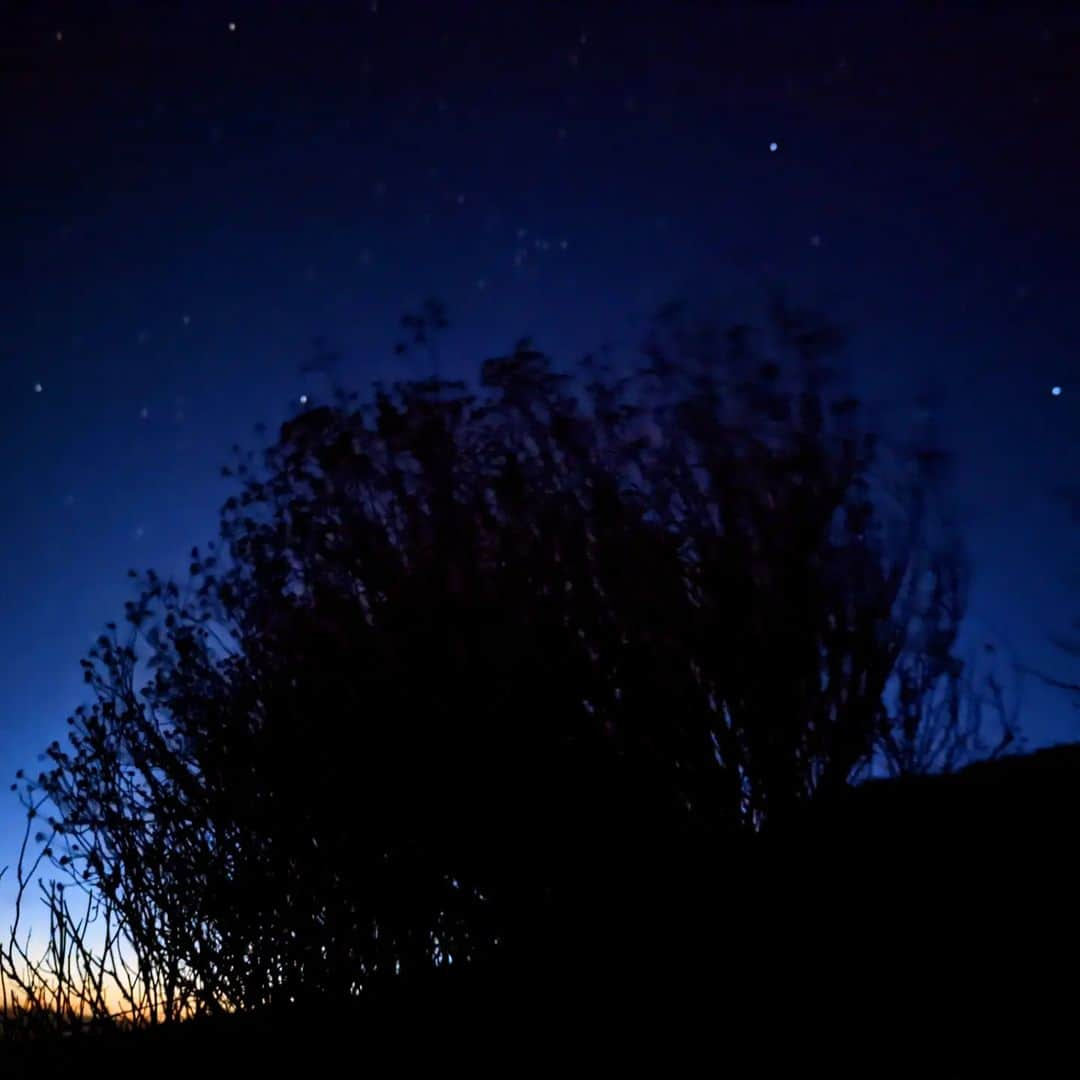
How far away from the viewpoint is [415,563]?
22.4ft

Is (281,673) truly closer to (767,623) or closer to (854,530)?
(767,623)

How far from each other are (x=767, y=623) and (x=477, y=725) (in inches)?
80.8

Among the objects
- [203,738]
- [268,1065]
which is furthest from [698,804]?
[203,738]

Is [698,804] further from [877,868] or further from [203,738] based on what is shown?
[203,738]

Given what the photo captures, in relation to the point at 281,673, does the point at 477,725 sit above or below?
below

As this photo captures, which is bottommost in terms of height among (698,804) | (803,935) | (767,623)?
(803,935)

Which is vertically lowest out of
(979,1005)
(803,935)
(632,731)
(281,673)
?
(979,1005)

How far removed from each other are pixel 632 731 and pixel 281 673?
8.47 feet

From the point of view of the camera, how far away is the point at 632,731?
21.7 feet

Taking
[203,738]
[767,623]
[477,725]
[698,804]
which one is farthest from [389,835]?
[767,623]

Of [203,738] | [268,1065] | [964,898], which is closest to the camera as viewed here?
[964,898]

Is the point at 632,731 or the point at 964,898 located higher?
the point at 632,731

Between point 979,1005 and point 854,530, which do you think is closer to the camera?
point 979,1005

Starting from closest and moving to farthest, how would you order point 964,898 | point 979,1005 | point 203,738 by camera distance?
point 979,1005 < point 964,898 < point 203,738
